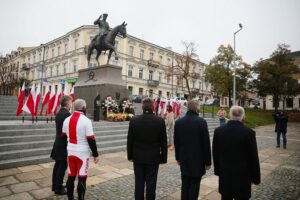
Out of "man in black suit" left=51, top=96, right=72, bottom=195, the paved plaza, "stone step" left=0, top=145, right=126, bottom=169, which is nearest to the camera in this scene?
"man in black suit" left=51, top=96, right=72, bottom=195

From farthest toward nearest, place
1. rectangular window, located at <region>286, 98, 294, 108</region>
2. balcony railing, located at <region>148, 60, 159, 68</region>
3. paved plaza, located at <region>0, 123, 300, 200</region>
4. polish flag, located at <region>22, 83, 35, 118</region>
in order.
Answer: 1. rectangular window, located at <region>286, 98, 294, 108</region>
2. balcony railing, located at <region>148, 60, 159, 68</region>
3. polish flag, located at <region>22, 83, 35, 118</region>
4. paved plaza, located at <region>0, 123, 300, 200</region>

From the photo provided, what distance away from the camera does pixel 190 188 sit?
10.4 feet

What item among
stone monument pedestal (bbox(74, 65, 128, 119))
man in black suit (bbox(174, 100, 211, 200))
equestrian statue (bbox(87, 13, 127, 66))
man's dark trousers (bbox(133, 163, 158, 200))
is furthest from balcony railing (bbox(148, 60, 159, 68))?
man's dark trousers (bbox(133, 163, 158, 200))

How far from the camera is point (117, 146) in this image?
8.59 m

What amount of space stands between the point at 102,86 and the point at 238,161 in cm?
1068

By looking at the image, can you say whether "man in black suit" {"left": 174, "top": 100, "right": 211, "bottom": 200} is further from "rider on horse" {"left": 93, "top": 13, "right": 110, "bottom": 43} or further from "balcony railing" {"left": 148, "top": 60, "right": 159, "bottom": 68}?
"balcony railing" {"left": 148, "top": 60, "right": 159, "bottom": 68}

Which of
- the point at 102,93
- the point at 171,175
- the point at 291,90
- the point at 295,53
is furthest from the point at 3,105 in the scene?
the point at 295,53

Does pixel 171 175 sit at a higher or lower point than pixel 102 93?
lower

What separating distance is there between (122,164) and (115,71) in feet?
26.5

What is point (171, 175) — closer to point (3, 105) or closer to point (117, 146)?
point (117, 146)

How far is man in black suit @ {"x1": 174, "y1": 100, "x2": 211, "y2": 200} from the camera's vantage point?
3.14 meters

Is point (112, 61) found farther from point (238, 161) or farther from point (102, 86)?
point (238, 161)

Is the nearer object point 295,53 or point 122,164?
point 122,164

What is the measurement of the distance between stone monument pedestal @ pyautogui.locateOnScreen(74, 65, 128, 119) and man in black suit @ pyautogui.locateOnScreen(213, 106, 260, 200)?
396 inches
